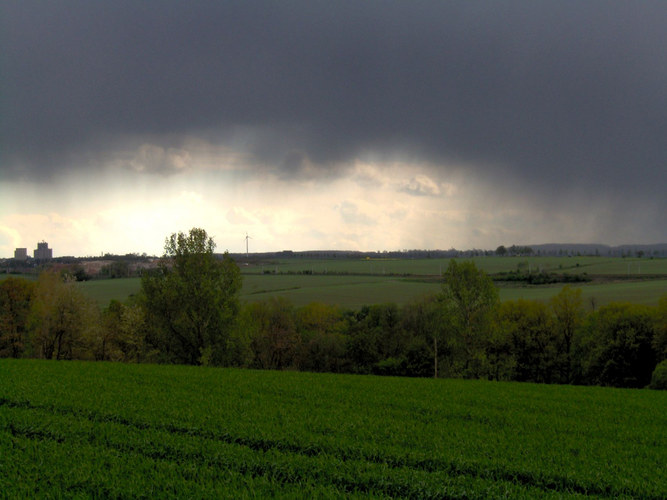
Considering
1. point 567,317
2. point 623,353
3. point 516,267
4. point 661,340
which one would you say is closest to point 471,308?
point 623,353

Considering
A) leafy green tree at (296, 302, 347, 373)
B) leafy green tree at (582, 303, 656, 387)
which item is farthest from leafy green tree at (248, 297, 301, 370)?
leafy green tree at (582, 303, 656, 387)

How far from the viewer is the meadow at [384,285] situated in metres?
93.8

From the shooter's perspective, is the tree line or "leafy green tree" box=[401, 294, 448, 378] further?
"leafy green tree" box=[401, 294, 448, 378]

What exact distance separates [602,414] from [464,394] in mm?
5957

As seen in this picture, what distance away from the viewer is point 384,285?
131875 mm

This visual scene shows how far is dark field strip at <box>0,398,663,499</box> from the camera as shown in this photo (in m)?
11.0

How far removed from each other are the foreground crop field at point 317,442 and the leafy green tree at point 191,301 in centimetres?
1765

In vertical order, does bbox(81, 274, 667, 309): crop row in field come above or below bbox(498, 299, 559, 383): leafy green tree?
above

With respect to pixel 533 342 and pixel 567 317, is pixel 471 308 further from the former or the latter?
pixel 567 317

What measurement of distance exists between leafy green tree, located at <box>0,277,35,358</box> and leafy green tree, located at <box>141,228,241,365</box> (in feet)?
78.7

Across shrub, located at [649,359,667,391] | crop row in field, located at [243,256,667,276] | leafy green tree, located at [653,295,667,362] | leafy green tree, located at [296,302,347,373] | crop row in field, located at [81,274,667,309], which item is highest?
crop row in field, located at [243,256,667,276]

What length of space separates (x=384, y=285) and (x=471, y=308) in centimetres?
8275

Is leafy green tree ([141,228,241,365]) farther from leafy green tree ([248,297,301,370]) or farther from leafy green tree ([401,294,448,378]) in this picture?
leafy green tree ([401,294,448,378])

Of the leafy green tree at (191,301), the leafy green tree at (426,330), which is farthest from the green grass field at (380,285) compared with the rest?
the leafy green tree at (191,301)
